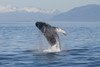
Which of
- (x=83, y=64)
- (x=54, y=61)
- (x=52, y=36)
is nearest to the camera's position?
(x=83, y=64)

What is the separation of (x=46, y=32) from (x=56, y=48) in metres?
1.50

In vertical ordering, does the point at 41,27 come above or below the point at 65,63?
above

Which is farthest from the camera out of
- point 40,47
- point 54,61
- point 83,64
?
point 40,47

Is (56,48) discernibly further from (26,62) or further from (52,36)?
(26,62)

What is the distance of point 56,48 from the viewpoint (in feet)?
71.6

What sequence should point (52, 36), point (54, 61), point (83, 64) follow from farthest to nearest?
point (52, 36), point (54, 61), point (83, 64)

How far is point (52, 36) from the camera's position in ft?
69.3

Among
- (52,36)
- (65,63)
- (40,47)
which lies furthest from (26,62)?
(40,47)

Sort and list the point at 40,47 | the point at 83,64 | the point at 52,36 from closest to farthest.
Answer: the point at 83,64 → the point at 52,36 → the point at 40,47

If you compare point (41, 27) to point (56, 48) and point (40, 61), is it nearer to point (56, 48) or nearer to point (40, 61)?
point (56, 48)

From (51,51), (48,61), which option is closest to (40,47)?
(51,51)

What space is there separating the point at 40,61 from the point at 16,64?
1.64 meters

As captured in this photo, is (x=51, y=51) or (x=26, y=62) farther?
(x=51, y=51)

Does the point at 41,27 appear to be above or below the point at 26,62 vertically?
above
